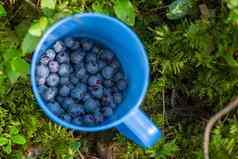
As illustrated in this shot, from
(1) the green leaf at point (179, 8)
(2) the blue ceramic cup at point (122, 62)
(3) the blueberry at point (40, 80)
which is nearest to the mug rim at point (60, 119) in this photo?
(2) the blue ceramic cup at point (122, 62)

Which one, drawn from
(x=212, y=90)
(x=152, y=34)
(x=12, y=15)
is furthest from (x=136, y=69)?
(x=12, y=15)

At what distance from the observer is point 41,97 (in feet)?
5.72

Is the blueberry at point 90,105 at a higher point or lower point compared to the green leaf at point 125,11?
lower

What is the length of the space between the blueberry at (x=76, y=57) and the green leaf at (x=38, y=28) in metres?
0.18

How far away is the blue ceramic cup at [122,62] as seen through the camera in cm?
164

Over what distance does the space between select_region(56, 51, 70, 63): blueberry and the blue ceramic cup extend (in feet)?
0.15

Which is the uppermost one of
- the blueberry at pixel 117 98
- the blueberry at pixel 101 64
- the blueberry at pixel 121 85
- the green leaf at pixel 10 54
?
the green leaf at pixel 10 54

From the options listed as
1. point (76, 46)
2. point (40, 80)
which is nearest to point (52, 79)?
point (40, 80)

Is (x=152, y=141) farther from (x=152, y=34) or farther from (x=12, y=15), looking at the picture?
(x=12, y=15)

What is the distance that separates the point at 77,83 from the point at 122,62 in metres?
0.18

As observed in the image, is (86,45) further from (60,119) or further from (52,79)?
(60,119)

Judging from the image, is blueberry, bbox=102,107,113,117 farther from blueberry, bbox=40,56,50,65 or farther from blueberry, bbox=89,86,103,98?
blueberry, bbox=40,56,50,65

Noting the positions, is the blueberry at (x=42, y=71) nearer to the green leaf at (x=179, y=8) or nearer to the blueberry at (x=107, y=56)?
the blueberry at (x=107, y=56)

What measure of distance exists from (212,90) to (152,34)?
0.28m
